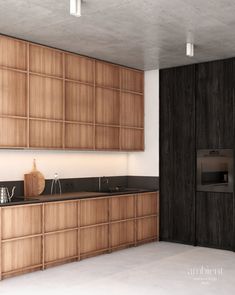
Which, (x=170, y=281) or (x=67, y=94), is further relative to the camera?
(x=67, y=94)

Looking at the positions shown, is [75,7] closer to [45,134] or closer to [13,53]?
[13,53]

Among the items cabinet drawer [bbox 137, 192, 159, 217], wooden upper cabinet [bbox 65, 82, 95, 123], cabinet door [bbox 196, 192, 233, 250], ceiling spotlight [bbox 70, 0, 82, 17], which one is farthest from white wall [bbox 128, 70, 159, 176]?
ceiling spotlight [bbox 70, 0, 82, 17]

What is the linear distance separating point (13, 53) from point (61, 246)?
253cm

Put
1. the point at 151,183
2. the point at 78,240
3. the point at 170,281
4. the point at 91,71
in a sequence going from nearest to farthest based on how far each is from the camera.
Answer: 1. the point at 170,281
2. the point at 78,240
3. the point at 91,71
4. the point at 151,183

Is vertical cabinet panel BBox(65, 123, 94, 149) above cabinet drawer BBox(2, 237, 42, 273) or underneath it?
above

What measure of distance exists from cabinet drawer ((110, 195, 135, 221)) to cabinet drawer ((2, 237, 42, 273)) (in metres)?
1.39

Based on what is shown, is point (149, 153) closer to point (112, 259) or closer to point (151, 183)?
point (151, 183)

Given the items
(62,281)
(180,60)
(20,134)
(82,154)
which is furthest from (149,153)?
(62,281)

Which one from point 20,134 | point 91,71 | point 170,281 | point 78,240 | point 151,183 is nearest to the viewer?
point 170,281

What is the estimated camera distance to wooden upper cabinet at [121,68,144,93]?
7.04 metres

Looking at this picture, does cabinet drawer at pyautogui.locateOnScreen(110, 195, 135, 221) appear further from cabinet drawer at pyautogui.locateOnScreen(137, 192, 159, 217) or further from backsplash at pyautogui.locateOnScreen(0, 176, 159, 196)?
backsplash at pyautogui.locateOnScreen(0, 176, 159, 196)

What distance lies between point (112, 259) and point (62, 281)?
3.83 feet

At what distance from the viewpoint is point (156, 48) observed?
582 centimetres

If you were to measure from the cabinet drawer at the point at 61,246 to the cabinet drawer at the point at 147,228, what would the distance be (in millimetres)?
1416
